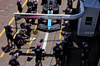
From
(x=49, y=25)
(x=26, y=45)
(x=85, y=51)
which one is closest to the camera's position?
(x=85, y=51)

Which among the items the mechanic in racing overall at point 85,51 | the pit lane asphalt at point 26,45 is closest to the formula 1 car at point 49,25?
the pit lane asphalt at point 26,45

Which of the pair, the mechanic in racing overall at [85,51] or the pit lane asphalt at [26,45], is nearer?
the mechanic in racing overall at [85,51]

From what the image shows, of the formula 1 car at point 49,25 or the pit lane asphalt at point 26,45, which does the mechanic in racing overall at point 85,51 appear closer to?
the pit lane asphalt at point 26,45

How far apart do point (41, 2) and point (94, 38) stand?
964cm

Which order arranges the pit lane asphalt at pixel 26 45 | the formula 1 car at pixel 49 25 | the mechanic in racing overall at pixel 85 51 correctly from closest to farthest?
the mechanic in racing overall at pixel 85 51
the pit lane asphalt at pixel 26 45
the formula 1 car at pixel 49 25

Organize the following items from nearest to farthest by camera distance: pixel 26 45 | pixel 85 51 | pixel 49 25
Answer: pixel 85 51 < pixel 26 45 < pixel 49 25

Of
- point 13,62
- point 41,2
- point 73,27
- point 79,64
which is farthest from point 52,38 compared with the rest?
point 41,2

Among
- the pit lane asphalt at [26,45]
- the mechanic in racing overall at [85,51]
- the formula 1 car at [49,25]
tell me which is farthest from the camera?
the formula 1 car at [49,25]

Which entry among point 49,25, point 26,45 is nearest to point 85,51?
point 26,45

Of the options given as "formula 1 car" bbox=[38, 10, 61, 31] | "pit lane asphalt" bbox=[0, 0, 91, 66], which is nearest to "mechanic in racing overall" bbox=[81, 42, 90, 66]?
"pit lane asphalt" bbox=[0, 0, 91, 66]

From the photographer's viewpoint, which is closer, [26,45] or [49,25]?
[26,45]

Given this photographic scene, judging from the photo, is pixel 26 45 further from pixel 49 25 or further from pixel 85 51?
pixel 85 51

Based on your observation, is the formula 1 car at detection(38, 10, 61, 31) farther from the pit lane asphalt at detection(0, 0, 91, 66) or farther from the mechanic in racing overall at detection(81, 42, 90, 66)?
the mechanic in racing overall at detection(81, 42, 90, 66)

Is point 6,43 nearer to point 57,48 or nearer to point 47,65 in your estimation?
point 47,65
